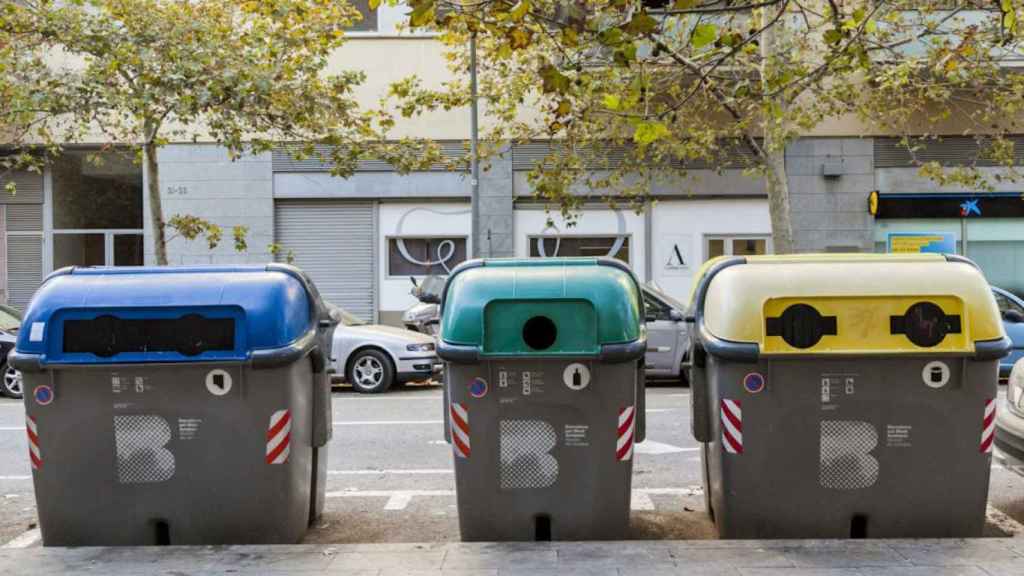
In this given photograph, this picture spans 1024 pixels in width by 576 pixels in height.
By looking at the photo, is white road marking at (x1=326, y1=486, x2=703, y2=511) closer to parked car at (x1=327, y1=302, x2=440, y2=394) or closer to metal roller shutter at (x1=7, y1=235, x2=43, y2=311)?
parked car at (x1=327, y1=302, x2=440, y2=394)

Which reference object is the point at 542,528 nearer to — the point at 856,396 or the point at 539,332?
the point at 539,332

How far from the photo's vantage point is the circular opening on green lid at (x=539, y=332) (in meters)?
5.54

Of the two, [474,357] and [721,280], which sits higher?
[721,280]

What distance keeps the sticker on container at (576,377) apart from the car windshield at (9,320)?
456 inches

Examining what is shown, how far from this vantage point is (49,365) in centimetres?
536

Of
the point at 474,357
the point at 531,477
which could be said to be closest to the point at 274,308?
the point at 474,357

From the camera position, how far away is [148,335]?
542cm

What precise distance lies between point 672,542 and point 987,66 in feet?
43.2

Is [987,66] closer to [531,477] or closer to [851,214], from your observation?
[851,214]

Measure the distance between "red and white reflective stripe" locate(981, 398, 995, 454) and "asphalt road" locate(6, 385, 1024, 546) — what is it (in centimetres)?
98

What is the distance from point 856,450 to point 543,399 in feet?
5.38

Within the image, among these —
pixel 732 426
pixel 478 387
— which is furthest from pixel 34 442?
pixel 732 426

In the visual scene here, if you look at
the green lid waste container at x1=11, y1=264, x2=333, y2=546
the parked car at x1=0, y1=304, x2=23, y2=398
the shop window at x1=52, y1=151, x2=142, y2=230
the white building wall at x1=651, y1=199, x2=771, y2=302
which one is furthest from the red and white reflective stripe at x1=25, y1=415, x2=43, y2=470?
the shop window at x1=52, y1=151, x2=142, y2=230

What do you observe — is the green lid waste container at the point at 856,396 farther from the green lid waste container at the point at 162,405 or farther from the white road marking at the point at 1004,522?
the green lid waste container at the point at 162,405
